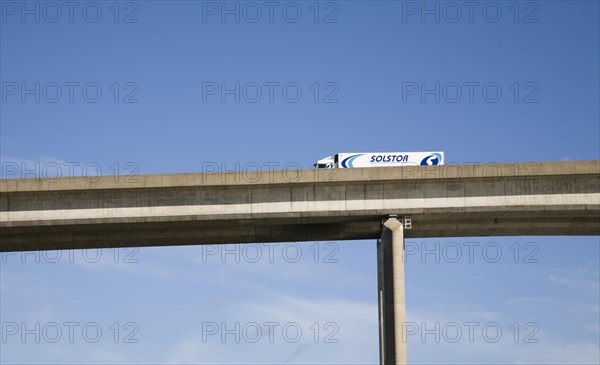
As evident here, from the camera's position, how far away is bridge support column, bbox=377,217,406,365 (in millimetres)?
48094

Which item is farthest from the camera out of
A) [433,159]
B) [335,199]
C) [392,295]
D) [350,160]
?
[350,160]

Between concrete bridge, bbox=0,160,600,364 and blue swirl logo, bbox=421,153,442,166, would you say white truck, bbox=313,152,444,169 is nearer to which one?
blue swirl logo, bbox=421,153,442,166

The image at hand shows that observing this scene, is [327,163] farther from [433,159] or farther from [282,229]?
[282,229]

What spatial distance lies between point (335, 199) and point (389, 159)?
26.5 ft

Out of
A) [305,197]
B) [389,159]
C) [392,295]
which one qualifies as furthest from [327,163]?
[392,295]

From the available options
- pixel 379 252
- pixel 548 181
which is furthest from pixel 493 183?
pixel 379 252

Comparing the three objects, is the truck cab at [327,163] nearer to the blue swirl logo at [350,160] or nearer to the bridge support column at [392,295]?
the blue swirl logo at [350,160]

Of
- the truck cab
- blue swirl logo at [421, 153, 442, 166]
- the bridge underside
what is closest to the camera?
the bridge underside

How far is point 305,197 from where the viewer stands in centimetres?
4984

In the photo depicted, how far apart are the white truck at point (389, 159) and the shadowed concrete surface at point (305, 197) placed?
6.41m

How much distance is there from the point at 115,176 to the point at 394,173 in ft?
41.9

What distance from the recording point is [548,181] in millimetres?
49219

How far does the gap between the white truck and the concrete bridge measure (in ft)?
21.1

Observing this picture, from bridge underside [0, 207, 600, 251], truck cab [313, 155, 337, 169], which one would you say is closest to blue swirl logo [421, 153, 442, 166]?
bridge underside [0, 207, 600, 251]
